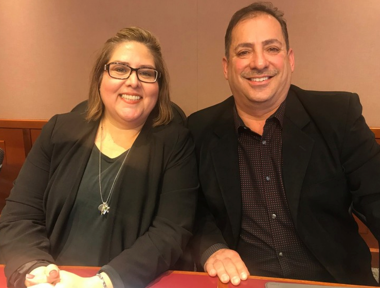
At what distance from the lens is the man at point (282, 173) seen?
4.32 ft

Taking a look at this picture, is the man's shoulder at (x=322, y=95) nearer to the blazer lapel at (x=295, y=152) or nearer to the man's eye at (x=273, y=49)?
the blazer lapel at (x=295, y=152)

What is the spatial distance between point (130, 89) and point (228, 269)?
0.78m

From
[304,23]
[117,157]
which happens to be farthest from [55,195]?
[304,23]

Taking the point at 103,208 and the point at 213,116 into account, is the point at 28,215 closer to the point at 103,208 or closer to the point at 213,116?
the point at 103,208

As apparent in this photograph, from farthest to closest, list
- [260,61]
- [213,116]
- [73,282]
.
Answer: [213,116] → [260,61] → [73,282]

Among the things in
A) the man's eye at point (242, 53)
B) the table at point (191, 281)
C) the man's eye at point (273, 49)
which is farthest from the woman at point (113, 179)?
the man's eye at point (273, 49)

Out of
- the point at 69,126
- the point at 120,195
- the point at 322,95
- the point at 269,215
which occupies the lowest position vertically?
the point at 269,215

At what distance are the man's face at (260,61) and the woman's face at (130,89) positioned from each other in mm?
392

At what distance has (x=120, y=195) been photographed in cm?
126

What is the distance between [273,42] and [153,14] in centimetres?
99

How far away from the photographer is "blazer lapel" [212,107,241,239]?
1.38 meters

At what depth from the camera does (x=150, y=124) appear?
1.41 m

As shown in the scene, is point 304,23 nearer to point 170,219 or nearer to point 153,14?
point 153,14

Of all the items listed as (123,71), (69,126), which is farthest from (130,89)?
(69,126)
